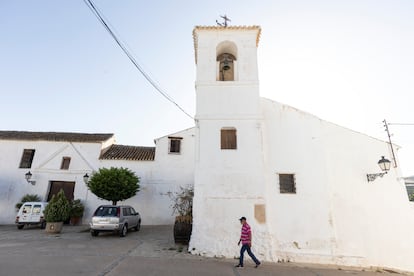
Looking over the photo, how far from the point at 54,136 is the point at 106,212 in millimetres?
10864

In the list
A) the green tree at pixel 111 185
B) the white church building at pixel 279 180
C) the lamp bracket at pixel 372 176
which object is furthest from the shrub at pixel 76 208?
the lamp bracket at pixel 372 176

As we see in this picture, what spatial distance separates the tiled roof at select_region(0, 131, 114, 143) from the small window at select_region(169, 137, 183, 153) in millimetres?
5586

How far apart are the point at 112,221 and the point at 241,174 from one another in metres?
7.20

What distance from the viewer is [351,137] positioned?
357 inches

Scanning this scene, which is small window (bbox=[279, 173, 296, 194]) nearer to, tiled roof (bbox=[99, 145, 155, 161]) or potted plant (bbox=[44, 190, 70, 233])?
tiled roof (bbox=[99, 145, 155, 161])

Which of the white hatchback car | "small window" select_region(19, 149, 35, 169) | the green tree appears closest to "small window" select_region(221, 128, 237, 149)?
the white hatchback car

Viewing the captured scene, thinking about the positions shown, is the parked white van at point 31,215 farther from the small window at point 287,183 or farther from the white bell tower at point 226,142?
the small window at point 287,183

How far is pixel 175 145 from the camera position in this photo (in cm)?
1802

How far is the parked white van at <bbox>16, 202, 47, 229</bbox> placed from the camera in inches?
543

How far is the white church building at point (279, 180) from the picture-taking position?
7969 millimetres

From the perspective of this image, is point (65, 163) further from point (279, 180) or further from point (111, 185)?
point (279, 180)

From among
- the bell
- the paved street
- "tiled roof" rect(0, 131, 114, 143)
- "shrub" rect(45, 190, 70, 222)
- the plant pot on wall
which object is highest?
the bell

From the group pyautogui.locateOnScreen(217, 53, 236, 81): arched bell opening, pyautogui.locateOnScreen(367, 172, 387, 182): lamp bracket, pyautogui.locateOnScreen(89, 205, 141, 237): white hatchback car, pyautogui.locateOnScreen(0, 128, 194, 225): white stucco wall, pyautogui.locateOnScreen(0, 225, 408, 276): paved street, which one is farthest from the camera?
pyautogui.locateOnScreen(0, 128, 194, 225): white stucco wall

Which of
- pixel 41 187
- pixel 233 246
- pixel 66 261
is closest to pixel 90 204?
pixel 41 187
